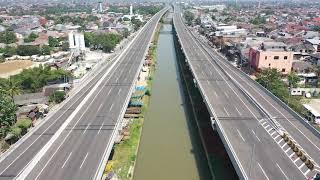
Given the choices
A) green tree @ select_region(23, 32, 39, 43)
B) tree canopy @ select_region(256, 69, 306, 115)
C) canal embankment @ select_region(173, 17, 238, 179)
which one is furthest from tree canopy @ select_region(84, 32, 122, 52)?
tree canopy @ select_region(256, 69, 306, 115)

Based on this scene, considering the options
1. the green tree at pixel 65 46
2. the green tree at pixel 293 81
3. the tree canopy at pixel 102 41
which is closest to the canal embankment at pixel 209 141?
the green tree at pixel 293 81

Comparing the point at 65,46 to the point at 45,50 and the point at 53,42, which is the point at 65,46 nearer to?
the point at 53,42

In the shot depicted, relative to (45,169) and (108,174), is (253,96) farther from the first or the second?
(45,169)

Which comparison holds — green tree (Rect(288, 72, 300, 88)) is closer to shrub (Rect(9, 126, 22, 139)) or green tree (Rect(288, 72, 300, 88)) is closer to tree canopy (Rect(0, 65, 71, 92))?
tree canopy (Rect(0, 65, 71, 92))

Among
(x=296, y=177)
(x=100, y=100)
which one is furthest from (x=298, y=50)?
(x=296, y=177)

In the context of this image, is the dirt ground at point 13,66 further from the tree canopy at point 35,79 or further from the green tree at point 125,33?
the green tree at point 125,33
